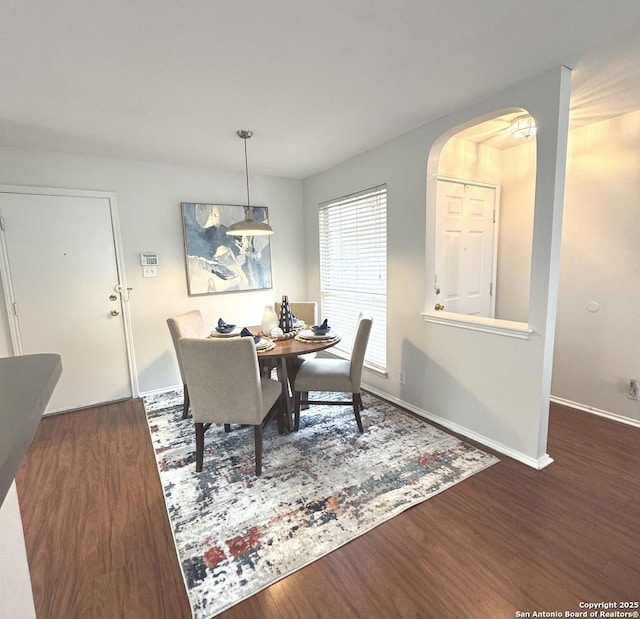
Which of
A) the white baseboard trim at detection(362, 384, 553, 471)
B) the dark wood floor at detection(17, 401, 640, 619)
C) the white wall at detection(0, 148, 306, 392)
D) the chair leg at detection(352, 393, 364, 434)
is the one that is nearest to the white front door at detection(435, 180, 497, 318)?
Answer: the white baseboard trim at detection(362, 384, 553, 471)

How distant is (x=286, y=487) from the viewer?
2.13 meters

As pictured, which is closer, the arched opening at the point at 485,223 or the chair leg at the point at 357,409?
the chair leg at the point at 357,409

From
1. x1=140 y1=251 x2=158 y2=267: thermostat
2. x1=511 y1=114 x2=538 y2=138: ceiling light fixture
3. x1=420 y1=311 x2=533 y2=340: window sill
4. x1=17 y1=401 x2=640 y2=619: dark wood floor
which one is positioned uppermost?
x1=511 y1=114 x2=538 y2=138: ceiling light fixture

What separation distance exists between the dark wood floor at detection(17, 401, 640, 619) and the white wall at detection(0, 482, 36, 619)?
85cm

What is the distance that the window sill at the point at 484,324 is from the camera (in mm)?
2268

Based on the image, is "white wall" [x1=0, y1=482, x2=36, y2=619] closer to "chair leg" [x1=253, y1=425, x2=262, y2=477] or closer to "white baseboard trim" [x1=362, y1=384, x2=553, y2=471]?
"chair leg" [x1=253, y1=425, x2=262, y2=477]

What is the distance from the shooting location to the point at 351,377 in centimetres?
274

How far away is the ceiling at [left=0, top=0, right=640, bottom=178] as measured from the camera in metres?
1.47

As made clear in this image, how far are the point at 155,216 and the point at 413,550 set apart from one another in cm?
355

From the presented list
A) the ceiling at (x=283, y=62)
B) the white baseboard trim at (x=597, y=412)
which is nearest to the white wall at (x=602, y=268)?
the white baseboard trim at (x=597, y=412)

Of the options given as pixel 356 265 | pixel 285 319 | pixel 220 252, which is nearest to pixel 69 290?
pixel 220 252

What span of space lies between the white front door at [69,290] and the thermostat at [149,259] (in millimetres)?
247

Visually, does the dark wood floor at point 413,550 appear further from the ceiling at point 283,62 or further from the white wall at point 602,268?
the ceiling at point 283,62

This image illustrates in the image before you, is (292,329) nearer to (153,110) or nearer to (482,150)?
(153,110)
